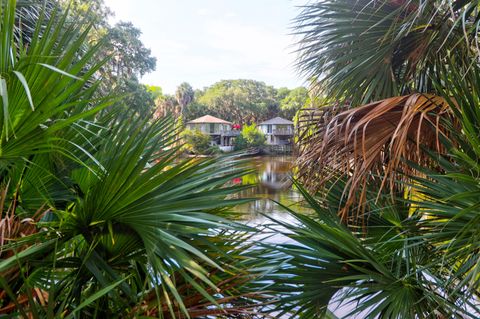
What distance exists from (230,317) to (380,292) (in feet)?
2.35

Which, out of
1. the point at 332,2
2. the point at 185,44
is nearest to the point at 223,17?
the point at 185,44

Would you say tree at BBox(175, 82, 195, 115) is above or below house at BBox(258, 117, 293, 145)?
above

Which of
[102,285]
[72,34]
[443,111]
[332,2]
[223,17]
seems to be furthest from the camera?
[223,17]

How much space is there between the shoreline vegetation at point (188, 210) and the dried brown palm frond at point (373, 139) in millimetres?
12

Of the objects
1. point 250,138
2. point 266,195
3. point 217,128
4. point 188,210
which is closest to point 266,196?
point 266,195

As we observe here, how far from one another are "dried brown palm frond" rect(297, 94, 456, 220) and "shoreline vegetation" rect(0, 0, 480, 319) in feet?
0.04

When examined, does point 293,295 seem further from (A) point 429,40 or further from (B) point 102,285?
(A) point 429,40

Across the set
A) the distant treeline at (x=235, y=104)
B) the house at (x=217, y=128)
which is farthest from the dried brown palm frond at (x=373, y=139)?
the distant treeline at (x=235, y=104)

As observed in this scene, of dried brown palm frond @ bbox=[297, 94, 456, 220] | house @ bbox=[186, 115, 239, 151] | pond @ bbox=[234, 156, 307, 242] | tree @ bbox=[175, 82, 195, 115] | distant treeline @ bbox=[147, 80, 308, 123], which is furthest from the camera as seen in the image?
distant treeline @ bbox=[147, 80, 308, 123]

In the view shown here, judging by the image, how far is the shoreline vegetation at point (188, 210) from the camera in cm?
123

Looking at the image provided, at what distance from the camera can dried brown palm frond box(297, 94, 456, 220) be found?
1.79m

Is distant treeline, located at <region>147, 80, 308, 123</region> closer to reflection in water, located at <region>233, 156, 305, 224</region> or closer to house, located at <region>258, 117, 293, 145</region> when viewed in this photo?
house, located at <region>258, 117, 293, 145</region>

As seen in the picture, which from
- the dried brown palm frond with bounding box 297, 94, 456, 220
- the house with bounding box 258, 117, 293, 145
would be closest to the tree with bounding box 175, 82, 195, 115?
the house with bounding box 258, 117, 293, 145

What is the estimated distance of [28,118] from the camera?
3.90 feet
